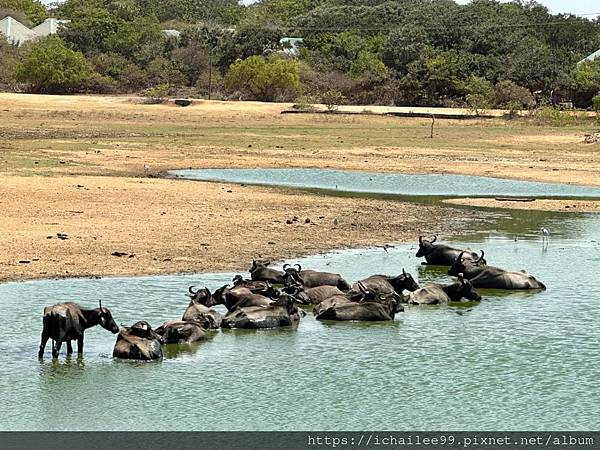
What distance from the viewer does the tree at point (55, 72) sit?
7569cm

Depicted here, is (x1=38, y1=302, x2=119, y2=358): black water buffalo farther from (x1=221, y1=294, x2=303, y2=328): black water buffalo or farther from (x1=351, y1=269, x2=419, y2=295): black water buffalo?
(x1=351, y1=269, x2=419, y2=295): black water buffalo

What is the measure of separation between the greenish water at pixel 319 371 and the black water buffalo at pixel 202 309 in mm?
274

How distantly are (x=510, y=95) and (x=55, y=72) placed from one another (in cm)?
2908

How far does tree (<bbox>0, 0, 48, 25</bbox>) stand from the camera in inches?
4958

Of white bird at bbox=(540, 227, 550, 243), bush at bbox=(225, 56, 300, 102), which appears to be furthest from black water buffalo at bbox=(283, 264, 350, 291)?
bush at bbox=(225, 56, 300, 102)

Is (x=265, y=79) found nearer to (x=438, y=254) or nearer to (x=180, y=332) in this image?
(x=438, y=254)

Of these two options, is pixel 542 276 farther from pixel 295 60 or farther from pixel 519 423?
pixel 295 60

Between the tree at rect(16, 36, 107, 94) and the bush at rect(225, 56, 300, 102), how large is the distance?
958 cm

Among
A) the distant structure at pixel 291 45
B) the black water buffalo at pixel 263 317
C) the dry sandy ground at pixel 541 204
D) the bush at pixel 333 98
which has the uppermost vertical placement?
the distant structure at pixel 291 45

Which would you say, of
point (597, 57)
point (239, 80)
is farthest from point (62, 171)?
point (597, 57)

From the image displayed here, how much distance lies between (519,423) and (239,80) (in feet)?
219

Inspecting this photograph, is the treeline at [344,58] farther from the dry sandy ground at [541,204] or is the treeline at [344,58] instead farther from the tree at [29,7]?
the dry sandy ground at [541,204]

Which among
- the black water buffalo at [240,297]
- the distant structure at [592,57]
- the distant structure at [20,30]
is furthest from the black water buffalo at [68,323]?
the distant structure at [20,30]

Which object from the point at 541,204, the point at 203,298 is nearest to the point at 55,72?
the point at 541,204
